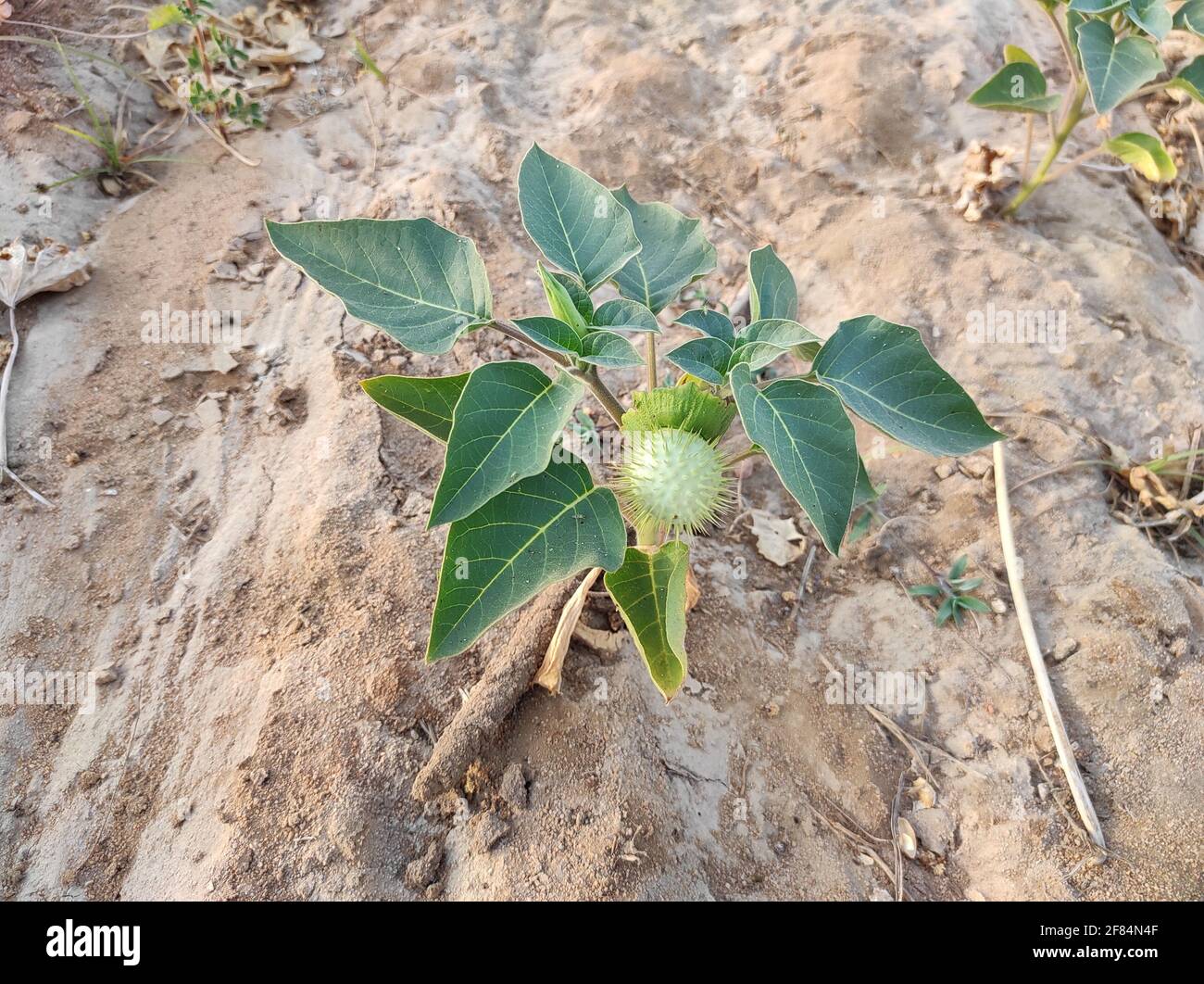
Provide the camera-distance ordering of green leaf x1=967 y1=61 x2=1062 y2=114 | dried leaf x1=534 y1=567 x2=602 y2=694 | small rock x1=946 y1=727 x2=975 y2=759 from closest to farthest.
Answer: dried leaf x1=534 y1=567 x2=602 y2=694, small rock x1=946 y1=727 x2=975 y2=759, green leaf x1=967 y1=61 x2=1062 y2=114

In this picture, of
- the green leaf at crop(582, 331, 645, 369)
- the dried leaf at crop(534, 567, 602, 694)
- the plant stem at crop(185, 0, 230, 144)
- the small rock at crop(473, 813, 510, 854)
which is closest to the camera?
the green leaf at crop(582, 331, 645, 369)

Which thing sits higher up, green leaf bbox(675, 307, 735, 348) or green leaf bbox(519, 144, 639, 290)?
green leaf bbox(519, 144, 639, 290)

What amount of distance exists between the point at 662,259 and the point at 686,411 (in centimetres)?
41

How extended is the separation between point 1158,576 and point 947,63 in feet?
6.98

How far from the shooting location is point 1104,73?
1.95 meters

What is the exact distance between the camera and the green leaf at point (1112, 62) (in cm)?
192

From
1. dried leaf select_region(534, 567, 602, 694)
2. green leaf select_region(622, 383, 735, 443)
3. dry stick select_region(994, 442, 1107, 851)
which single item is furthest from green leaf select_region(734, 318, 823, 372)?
dry stick select_region(994, 442, 1107, 851)

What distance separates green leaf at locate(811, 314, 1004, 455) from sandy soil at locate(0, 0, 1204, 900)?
724 mm

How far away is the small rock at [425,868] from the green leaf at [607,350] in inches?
37.0

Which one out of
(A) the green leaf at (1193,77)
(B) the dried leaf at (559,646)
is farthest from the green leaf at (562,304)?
(A) the green leaf at (1193,77)

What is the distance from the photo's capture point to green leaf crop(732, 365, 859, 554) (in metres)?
1.06

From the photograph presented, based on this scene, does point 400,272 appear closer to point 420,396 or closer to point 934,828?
point 420,396

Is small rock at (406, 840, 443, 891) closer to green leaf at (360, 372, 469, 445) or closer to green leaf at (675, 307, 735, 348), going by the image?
green leaf at (360, 372, 469, 445)

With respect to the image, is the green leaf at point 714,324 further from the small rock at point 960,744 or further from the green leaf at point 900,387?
the small rock at point 960,744
